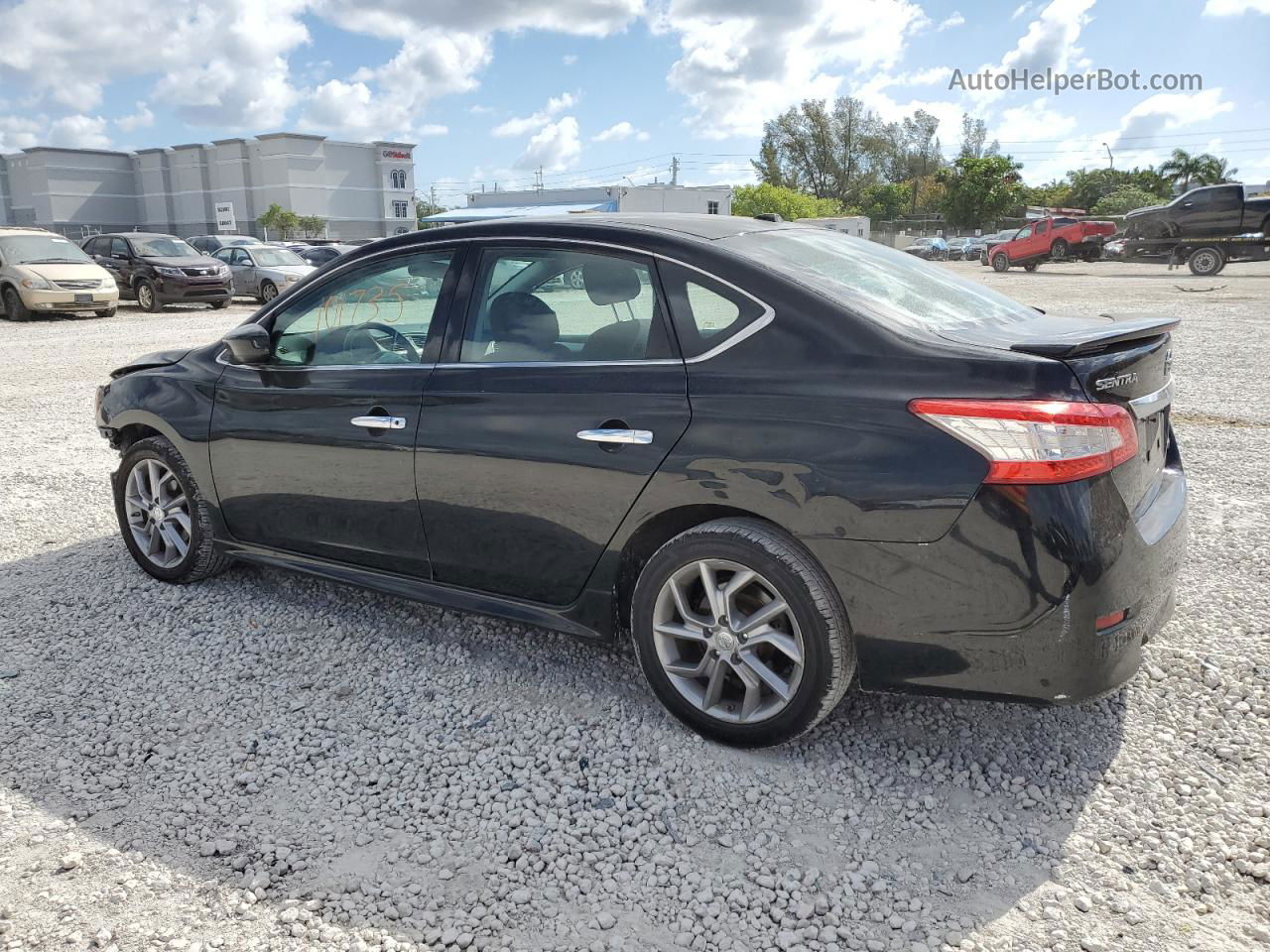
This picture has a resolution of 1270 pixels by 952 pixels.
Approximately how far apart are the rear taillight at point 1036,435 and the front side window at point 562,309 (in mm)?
1002

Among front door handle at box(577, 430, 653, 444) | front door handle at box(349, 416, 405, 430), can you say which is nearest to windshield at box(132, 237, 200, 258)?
front door handle at box(349, 416, 405, 430)

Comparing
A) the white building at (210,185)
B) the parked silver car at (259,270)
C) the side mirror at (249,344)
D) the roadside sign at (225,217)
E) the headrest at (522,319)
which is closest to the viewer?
the headrest at (522,319)

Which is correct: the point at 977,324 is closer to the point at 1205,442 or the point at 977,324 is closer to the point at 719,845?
the point at 719,845

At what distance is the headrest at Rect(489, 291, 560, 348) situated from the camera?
352 centimetres

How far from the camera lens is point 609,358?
129 inches

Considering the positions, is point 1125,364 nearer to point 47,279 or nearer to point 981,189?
point 47,279

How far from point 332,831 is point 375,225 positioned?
311ft

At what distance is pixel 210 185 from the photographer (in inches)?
3465

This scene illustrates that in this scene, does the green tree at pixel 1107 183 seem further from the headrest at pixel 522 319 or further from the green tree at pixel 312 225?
the headrest at pixel 522 319

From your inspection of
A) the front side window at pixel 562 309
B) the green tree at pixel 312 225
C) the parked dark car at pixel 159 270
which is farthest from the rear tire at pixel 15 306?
the green tree at pixel 312 225

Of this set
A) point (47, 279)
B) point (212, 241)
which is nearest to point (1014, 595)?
point (47, 279)

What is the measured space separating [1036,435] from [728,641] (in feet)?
3.66

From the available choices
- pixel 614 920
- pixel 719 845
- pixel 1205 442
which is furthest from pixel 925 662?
pixel 1205 442

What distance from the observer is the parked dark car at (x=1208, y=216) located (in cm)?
2664
